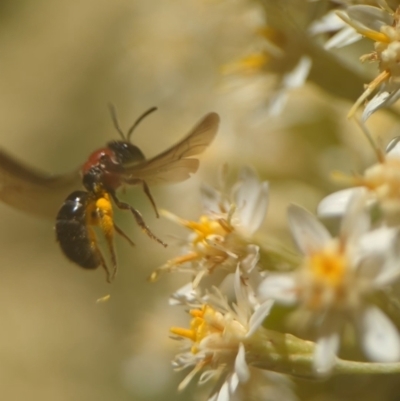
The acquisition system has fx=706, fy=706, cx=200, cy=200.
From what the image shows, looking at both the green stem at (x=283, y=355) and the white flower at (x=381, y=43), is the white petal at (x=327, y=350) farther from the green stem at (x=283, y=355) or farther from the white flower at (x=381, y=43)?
the white flower at (x=381, y=43)

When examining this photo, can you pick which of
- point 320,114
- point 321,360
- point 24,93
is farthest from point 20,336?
point 321,360

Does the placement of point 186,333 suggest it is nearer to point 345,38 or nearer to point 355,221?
point 355,221

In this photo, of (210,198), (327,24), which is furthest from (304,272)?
(327,24)

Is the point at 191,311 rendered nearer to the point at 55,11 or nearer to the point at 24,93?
the point at 24,93

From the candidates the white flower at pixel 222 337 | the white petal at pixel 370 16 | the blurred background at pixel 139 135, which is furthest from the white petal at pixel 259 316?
the white petal at pixel 370 16

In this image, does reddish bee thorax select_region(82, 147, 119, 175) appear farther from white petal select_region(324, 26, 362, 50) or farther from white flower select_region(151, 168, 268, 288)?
white petal select_region(324, 26, 362, 50)

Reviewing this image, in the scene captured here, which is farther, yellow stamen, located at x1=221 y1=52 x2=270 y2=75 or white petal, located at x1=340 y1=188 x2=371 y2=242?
yellow stamen, located at x1=221 y1=52 x2=270 y2=75

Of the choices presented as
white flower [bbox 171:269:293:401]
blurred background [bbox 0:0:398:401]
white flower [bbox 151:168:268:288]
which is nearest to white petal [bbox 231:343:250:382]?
white flower [bbox 171:269:293:401]
